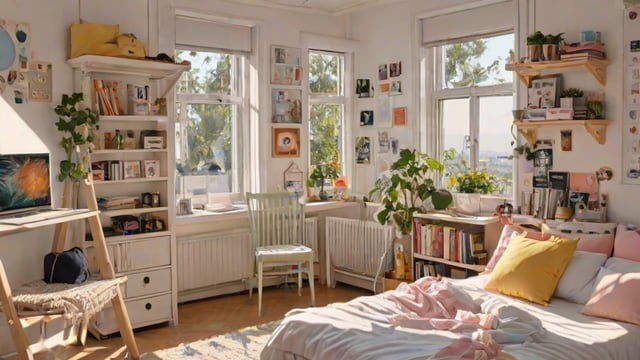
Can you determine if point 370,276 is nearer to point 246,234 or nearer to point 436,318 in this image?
point 246,234

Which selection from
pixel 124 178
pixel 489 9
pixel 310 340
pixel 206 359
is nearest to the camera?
pixel 310 340

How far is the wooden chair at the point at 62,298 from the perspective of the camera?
3.15m

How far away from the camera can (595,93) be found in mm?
3934

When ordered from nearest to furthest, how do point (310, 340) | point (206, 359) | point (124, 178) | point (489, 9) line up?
point (310, 340) < point (206, 359) < point (124, 178) < point (489, 9)

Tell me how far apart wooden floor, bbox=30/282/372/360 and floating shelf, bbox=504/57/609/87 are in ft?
7.56

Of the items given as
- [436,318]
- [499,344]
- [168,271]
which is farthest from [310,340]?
[168,271]

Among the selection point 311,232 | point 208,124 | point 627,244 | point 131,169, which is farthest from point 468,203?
point 131,169

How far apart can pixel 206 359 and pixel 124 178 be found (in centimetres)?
142

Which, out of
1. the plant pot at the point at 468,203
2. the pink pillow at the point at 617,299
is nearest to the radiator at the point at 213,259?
the plant pot at the point at 468,203

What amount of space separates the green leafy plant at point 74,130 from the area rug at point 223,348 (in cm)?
129

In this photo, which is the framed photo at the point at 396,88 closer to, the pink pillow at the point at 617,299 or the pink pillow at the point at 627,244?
the pink pillow at the point at 627,244

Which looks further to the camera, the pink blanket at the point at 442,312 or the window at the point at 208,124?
the window at the point at 208,124

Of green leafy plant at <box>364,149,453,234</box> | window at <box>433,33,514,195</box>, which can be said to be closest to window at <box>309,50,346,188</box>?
green leafy plant at <box>364,149,453,234</box>

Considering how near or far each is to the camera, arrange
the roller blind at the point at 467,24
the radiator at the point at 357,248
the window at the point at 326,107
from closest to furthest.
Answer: the roller blind at the point at 467,24 < the radiator at the point at 357,248 < the window at the point at 326,107
